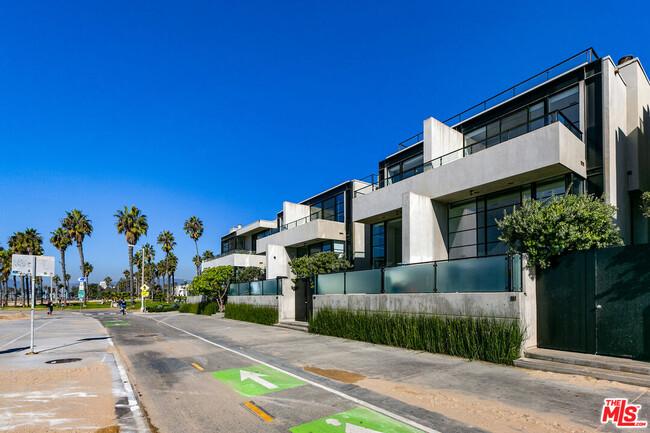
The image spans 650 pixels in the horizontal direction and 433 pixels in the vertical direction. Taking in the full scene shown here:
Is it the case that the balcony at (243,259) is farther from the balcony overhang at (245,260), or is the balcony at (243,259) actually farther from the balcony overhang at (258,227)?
the balcony overhang at (258,227)

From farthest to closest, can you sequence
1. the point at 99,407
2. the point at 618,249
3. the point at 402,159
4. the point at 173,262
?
the point at 173,262
the point at 402,159
the point at 618,249
the point at 99,407

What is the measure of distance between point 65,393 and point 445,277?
417 inches

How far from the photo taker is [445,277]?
41.0ft

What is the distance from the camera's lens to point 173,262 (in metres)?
88.4

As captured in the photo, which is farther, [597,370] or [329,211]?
[329,211]

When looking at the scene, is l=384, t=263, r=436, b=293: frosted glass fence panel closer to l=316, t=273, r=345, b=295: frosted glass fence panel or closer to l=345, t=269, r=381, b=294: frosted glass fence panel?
l=345, t=269, r=381, b=294: frosted glass fence panel

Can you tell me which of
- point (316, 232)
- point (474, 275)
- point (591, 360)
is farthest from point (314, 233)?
point (591, 360)

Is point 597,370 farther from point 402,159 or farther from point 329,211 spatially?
point 329,211

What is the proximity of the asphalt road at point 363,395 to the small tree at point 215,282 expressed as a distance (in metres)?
22.6

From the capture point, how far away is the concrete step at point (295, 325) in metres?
19.6

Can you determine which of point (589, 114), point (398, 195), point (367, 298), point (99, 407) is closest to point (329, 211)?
point (398, 195)

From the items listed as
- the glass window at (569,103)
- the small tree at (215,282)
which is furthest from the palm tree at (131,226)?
the glass window at (569,103)

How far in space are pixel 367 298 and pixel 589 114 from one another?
11428 mm

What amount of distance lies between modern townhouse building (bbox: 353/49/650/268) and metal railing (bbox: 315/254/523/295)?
254 cm
